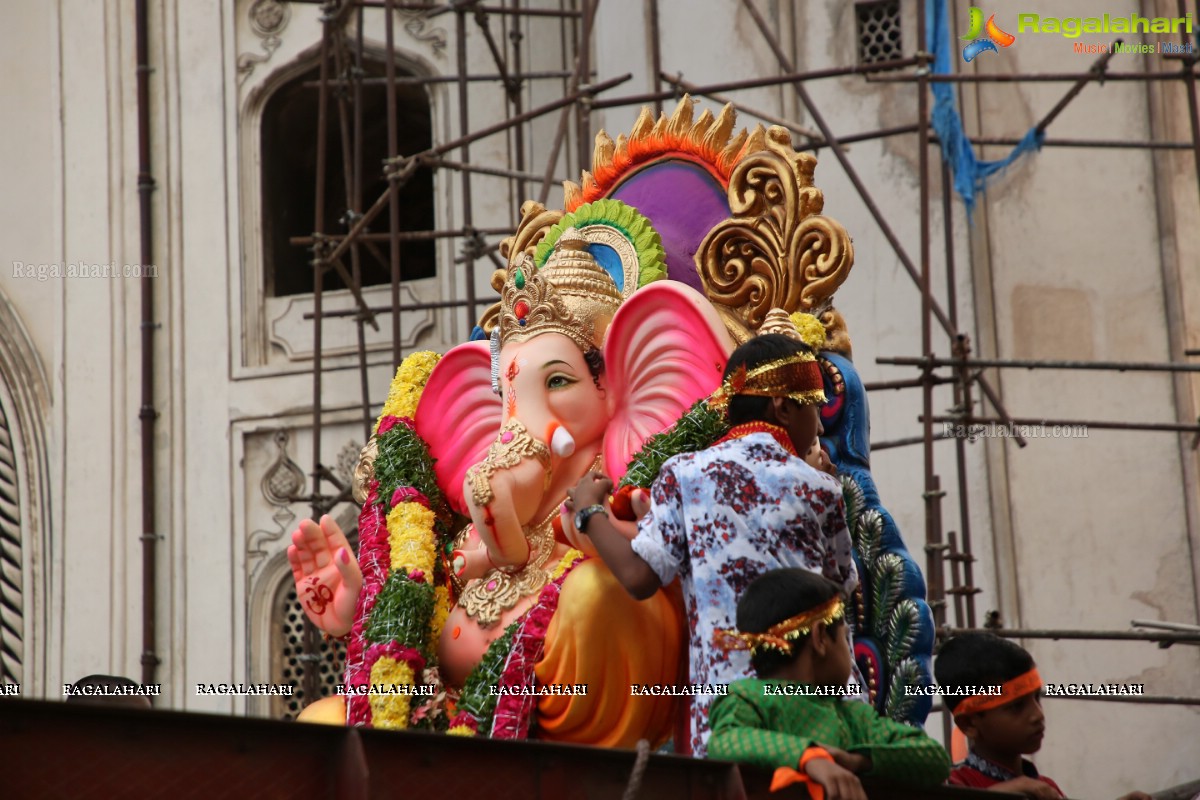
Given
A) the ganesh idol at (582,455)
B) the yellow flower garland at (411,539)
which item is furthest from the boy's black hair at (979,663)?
the yellow flower garland at (411,539)

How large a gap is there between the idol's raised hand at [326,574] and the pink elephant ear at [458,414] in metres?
0.43

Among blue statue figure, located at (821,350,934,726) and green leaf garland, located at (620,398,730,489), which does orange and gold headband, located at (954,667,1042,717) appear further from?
green leaf garland, located at (620,398,730,489)

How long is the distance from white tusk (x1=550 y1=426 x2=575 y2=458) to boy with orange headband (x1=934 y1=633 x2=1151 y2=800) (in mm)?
1646

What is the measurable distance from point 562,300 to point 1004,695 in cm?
216

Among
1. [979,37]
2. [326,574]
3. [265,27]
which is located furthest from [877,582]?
[265,27]

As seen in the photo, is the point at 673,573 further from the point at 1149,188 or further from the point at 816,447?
the point at 1149,188

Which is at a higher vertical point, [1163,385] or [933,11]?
[933,11]

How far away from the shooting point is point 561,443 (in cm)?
559

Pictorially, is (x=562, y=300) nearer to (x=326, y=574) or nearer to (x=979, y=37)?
(x=326, y=574)

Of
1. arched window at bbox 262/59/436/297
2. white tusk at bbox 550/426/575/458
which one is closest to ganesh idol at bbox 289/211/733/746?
white tusk at bbox 550/426/575/458

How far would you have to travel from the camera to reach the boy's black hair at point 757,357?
15.0ft

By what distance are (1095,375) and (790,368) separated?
5.65 meters

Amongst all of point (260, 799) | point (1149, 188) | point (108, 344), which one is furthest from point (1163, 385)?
point (260, 799)

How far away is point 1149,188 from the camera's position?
9969mm
